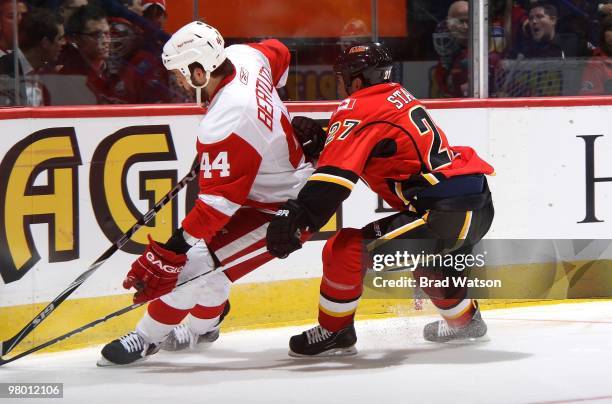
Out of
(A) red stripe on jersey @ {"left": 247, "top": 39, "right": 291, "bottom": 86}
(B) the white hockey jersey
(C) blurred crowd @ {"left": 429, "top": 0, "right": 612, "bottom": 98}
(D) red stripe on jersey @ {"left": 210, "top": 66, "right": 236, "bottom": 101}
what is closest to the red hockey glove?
(B) the white hockey jersey

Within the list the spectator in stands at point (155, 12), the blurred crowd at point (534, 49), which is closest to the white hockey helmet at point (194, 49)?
the spectator in stands at point (155, 12)

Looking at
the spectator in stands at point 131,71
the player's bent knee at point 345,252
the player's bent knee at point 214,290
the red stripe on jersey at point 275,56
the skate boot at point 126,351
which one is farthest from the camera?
the spectator in stands at point 131,71

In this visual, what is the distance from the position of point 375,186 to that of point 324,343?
19.9 inches

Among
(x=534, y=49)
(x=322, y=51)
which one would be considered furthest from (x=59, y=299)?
(x=534, y=49)

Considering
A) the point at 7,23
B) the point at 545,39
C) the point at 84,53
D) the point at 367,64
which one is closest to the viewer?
the point at 367,64

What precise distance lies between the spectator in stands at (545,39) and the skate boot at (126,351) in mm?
1975

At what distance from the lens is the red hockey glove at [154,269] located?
3402 mm

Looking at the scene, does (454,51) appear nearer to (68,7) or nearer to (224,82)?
(224,82)

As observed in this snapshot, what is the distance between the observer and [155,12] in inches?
168

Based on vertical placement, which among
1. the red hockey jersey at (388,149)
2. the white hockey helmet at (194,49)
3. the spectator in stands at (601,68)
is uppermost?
the white hockey helmet at (194,49)

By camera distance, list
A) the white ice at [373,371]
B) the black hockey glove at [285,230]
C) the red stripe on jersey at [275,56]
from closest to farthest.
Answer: the white ice at [373,371] → the black hockey glove at [285,230] → the red stripe on jersey at [275,56]

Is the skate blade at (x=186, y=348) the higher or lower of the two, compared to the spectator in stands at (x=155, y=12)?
lower

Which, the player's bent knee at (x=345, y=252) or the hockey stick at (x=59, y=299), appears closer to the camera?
the player's bent knee at (x=345, y=252)

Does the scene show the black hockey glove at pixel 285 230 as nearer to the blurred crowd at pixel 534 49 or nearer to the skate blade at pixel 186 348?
the skate blade at pixel 186 348
